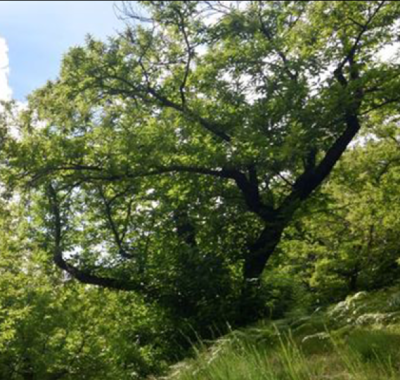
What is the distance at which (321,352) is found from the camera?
5926mm

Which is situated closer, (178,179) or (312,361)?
(312,361)

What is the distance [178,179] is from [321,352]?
28.4 ft

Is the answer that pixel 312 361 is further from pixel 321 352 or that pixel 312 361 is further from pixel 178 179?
pixel 178 179

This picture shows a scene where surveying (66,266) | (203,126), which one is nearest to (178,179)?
(203,126)

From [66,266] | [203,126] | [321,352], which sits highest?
[203,126]

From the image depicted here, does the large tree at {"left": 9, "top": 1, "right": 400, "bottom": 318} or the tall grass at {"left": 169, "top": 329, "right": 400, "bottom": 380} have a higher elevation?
the large tree at {"left": 9, "top": 1, "right": 400, "bottom": 318}

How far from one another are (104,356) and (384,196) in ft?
35.3

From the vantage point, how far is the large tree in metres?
11.6

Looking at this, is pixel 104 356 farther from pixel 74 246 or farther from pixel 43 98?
pixel 43 98

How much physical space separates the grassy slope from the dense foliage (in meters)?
3.92

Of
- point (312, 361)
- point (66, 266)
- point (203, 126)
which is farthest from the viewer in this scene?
point (66, 266)

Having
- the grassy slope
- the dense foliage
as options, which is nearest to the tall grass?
the grassy slope

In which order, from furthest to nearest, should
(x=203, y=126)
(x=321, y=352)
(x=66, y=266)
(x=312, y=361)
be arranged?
(x=66, y=266) < (x=203, y=126) < (x=321, y=352) < (x=312, y=361)

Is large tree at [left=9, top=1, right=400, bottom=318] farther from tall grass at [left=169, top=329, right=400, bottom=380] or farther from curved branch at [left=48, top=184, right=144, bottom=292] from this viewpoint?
tall grass at [left=169, top=329, right=400, bottom=380]
